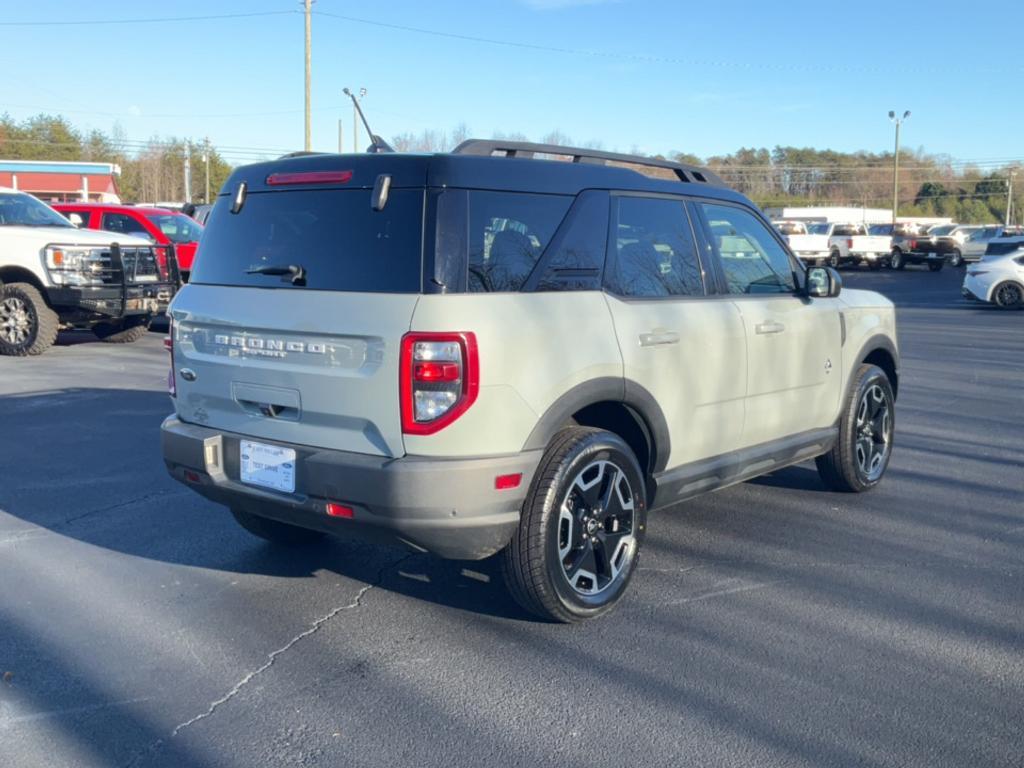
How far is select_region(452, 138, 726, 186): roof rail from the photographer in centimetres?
436

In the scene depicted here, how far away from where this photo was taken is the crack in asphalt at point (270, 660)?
11.0 feet

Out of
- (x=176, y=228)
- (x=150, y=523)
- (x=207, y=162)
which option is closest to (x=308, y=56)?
(x=176, y=228)

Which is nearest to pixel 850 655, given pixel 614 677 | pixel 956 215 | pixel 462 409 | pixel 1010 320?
pixel 614 677

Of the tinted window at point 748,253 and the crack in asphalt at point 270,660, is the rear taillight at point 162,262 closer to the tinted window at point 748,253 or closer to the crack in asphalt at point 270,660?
the crack in asphalt at point 270,660

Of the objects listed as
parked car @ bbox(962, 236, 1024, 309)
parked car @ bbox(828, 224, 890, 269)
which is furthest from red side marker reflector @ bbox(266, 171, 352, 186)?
parked car @ bbox(828, 224, 890, 269)

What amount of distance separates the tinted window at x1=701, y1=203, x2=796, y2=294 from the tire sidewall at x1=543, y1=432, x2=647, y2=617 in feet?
4.40

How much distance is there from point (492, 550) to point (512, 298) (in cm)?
100

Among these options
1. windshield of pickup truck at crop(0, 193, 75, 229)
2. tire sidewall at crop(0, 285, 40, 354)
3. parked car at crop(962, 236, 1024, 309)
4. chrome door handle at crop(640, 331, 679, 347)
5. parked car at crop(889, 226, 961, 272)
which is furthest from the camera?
parked car at crop(889, 226, 961, 272)

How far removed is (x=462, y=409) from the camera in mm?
3805

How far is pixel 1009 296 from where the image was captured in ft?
74.3

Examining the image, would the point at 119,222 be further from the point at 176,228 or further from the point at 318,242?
the point at 318,242

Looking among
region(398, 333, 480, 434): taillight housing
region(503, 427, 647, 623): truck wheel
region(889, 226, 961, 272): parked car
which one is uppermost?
region(889, 226, 961, 272): parked car

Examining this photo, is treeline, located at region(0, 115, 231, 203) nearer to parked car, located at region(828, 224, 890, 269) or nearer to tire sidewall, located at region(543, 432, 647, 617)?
parked car, located at region(828, 224, 890, 269)

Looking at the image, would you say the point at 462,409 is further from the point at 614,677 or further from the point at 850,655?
the point at 850,655
